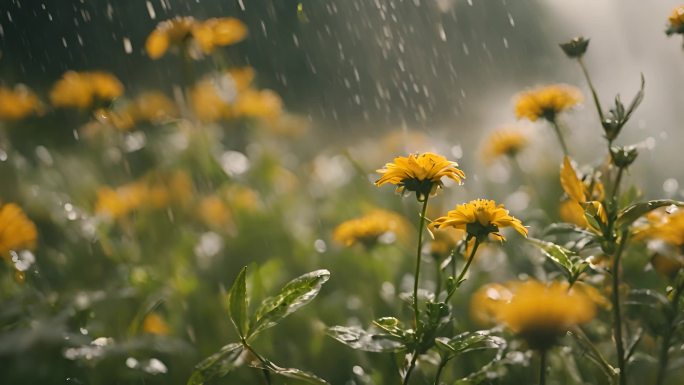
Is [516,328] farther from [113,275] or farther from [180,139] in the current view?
[180,139]

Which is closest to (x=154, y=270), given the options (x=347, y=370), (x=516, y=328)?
(x=347, y=370)

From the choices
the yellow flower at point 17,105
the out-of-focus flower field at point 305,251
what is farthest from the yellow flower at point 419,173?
the yellow flower at point 17,105

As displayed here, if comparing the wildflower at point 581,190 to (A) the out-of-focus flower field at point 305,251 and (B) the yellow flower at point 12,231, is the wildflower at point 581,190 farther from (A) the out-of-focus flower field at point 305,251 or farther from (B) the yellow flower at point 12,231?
(B) the yellow flower at point 12,231

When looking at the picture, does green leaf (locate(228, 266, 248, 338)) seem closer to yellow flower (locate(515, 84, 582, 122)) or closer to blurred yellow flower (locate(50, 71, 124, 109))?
yellow flower (locate(515, 84, 582, 122))

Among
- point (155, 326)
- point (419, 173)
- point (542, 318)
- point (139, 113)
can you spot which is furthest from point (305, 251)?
point (542, 318)

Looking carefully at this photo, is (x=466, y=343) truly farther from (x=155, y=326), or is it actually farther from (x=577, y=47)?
(x=155, y=326)

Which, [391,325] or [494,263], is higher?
[391,325]
